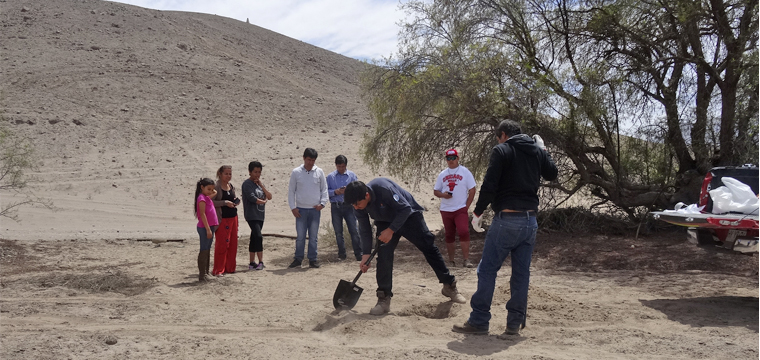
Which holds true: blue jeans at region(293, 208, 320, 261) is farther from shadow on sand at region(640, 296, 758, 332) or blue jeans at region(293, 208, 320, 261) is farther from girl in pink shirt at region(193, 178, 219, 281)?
shadow on sand at region(640, 296, 758, 332)

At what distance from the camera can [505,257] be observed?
17.6 feet

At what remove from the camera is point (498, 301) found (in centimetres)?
675

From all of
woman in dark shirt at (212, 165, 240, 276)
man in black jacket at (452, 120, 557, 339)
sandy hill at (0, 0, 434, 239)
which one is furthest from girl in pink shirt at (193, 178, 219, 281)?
sandy hill at (0, 0, 434, 239)

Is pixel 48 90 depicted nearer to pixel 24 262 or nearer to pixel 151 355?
pixel 24 262

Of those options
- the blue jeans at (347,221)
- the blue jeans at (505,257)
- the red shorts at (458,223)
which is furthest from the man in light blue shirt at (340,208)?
the blue jeans at (505,257)

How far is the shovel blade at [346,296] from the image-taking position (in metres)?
6.47

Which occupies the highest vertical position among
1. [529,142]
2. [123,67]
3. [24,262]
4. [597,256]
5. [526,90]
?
[123,67]

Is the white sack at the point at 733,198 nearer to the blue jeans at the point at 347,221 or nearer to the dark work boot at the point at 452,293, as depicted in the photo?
the dark work boot at the point at 452,293

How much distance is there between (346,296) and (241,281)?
2144 mm

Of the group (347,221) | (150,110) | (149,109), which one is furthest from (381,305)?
(149,109)

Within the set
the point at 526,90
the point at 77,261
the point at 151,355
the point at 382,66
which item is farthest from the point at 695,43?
the point at 77,261

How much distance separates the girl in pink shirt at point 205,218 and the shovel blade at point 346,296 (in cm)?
218

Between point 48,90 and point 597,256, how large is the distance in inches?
1041

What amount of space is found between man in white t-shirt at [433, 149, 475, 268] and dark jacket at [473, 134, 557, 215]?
3.49 m
